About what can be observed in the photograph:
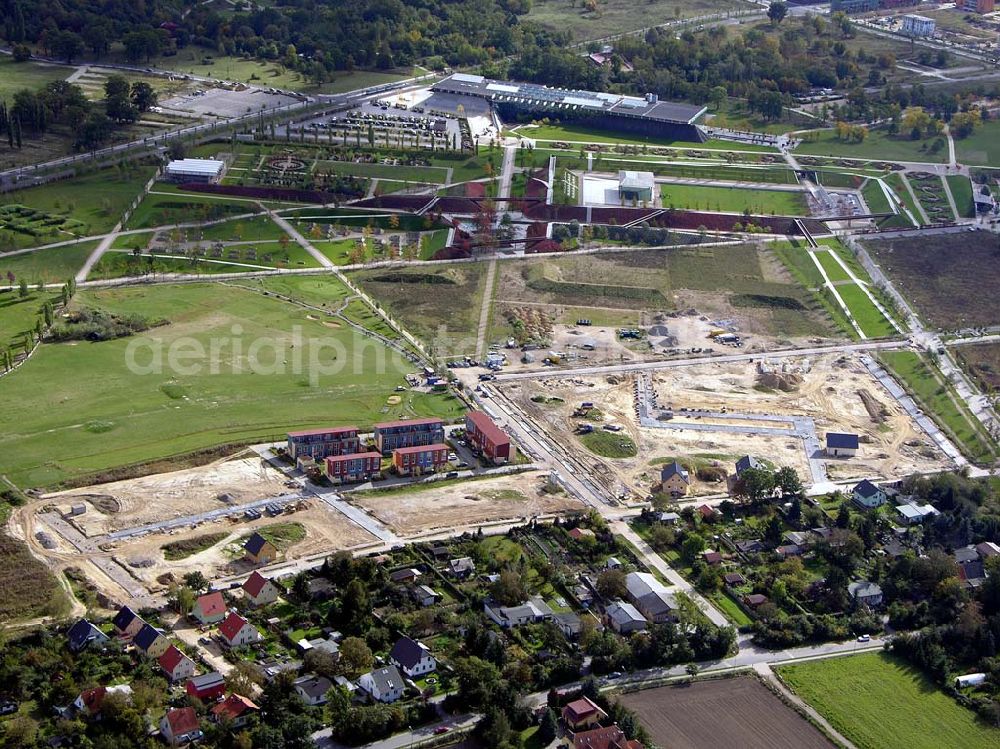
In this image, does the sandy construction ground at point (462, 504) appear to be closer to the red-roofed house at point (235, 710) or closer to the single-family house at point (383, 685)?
the single-family house at point (383, 685)

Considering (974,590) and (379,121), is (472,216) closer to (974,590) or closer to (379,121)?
(379,121)

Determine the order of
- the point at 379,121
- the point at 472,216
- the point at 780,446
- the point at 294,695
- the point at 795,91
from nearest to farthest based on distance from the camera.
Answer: the point at 294,695, the point at 780,446, the point at 472,216, the point at 379,121, the point at 795,91

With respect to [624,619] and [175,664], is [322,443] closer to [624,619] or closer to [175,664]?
[624,619]

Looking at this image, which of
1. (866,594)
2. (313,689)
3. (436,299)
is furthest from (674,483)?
(436,299)

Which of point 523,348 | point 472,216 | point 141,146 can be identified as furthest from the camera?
point 141,146


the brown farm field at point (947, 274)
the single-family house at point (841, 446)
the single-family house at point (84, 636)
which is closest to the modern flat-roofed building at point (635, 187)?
the brown farm field at point (947, 274)

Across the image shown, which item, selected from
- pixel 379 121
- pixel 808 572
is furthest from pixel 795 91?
pixel 808 572
